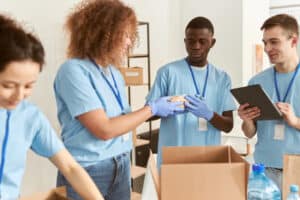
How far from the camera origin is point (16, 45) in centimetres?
92

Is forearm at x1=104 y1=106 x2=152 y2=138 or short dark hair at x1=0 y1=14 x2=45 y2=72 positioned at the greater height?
short dark hair at x1=0 y1=14 x2=45 y2=72

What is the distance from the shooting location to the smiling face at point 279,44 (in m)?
1.72

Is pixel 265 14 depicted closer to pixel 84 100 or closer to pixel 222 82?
pixel 222 82

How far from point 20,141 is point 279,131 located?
1.18 m

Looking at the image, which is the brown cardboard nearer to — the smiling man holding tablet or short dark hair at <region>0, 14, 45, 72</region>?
the smiling man holding tablet

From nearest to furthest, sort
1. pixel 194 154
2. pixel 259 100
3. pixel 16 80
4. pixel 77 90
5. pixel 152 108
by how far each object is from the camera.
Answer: pixel 16 80 < pixel 194 154 < pixel 77 90 < pixel 259 100 < pixel 152 108

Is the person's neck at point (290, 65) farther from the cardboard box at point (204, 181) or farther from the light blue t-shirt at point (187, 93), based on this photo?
the cardboard box at point (204, 181)

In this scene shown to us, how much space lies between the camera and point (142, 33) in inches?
150

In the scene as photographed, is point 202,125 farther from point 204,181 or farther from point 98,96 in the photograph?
point 204,181

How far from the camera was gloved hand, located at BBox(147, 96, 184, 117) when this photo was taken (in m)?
1.70

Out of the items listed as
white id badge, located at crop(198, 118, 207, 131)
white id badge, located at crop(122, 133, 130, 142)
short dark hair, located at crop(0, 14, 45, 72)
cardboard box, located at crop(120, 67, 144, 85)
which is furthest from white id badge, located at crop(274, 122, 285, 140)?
cardboard box, located at crop(120, 67, 144, 85)

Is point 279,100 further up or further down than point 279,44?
further down

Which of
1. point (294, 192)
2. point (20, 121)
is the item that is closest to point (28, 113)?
point (20, 121)

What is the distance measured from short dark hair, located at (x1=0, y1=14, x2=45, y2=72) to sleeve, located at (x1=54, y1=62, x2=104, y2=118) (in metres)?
0.41
